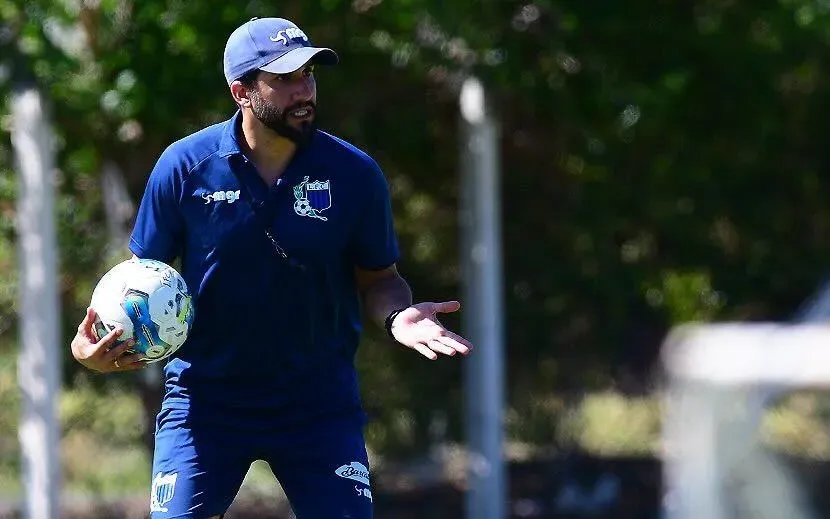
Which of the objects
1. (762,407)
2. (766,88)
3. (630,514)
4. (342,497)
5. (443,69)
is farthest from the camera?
(630,514)

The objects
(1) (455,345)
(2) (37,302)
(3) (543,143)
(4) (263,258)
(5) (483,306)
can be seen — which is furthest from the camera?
(3) (543,143)

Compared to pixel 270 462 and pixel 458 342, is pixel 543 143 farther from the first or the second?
pixel 458 342

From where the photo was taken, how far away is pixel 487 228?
31.1 ft

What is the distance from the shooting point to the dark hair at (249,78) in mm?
5152

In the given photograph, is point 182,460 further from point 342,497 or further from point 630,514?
point 630,514

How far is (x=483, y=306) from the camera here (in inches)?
373

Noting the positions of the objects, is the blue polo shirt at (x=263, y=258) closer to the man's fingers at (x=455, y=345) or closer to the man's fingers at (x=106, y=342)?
the man's fingers at (x=106, y=342)

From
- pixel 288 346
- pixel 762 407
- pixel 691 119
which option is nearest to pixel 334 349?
pixel 288 346

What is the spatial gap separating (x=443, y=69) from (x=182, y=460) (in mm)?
4343

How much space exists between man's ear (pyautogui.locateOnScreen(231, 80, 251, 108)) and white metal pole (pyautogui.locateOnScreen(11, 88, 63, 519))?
3104 millimetres

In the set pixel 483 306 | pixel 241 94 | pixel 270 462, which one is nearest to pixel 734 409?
pixel 270 462

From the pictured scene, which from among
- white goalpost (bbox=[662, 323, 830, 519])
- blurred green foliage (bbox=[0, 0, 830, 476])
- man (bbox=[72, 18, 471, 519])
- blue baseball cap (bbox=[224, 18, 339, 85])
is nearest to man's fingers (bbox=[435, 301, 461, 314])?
man (bbox=[72, 18, 471, 519])

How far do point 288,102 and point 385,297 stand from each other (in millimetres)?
718

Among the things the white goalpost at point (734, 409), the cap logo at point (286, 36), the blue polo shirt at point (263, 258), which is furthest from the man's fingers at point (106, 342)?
the white goalpost at point (734, 409)
